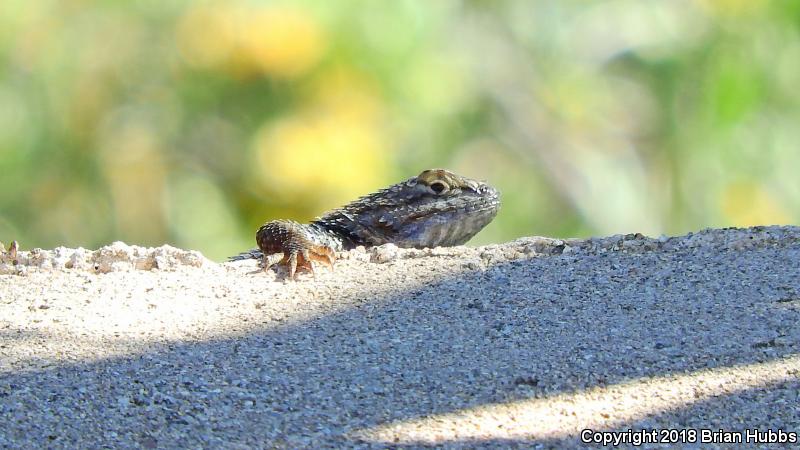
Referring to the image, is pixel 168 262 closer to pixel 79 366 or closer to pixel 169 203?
pixel 79 366

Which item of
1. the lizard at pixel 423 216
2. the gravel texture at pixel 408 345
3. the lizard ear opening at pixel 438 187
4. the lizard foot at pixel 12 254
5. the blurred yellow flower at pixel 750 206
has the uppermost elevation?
the blurred yellow flower at pixel 750 206

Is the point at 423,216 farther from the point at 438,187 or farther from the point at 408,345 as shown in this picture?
the point at 408,345

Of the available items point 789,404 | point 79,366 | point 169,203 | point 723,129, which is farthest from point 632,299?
point 723,129

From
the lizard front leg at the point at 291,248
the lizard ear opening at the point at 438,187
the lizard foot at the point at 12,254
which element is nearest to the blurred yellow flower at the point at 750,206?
the lizard ear opening at the point at 438,187


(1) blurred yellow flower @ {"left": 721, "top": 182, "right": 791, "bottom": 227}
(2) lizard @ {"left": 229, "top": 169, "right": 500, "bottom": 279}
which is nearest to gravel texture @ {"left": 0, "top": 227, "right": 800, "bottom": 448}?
(2) lizard @ {"left": 229, "top": 169, "right": 500, "bottom": 279}

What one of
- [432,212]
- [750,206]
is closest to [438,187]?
[432,212]

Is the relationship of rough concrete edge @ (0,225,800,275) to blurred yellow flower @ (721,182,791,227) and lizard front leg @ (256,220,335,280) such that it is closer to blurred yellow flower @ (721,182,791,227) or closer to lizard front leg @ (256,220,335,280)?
lizard front leg @ (256,220,335,280)

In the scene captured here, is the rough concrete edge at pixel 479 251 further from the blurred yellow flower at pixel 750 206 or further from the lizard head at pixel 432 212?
the blurred yellow flower at pixel 750 206
